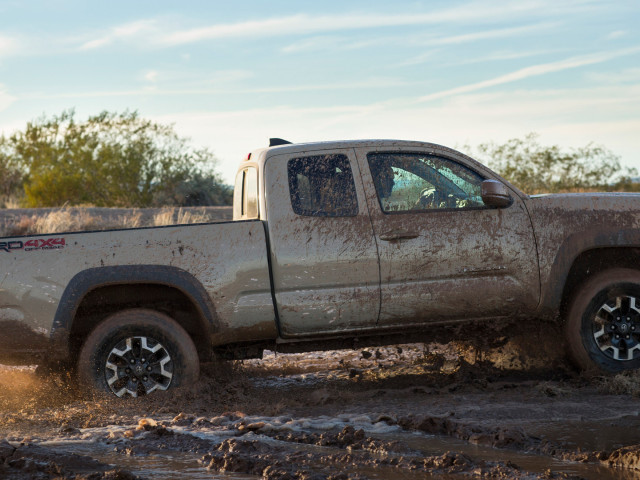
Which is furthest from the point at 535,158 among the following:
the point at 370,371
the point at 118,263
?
the point at 118,263

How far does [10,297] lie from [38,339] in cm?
36

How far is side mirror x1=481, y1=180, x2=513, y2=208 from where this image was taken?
6.32 meters

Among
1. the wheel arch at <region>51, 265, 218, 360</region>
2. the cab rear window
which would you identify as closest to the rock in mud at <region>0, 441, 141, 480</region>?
the wheel arch at <region>51, 265, 218, 360</region>

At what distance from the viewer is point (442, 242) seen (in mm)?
6387

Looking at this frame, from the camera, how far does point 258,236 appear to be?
6.21 m

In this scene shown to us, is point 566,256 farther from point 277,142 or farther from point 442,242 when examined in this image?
point 277,142

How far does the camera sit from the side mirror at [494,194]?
632 cm

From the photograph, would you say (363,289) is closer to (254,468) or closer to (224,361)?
(224,361)

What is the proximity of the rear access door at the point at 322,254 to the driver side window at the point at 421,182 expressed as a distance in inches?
8.1

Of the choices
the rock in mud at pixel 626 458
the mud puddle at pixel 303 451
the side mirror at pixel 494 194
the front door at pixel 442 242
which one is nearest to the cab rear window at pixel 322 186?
the front door at pixel 442 242

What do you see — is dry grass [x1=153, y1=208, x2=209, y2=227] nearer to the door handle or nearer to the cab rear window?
the cab rear window

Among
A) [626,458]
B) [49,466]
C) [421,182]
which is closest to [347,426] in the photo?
[626,458]

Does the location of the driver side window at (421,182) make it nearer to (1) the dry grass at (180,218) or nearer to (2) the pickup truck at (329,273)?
(2) the pickup truck at (329,273)

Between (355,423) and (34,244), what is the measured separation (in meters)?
2.60
